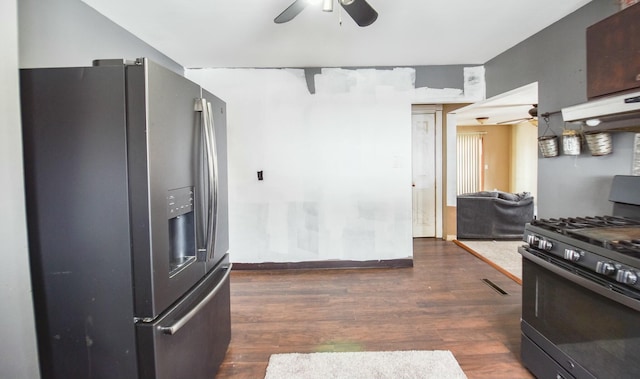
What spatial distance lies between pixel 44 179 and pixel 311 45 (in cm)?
250

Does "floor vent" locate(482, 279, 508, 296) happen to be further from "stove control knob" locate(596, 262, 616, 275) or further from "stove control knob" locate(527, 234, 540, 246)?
"stove control knob" locate(596, 262, 616, 275)

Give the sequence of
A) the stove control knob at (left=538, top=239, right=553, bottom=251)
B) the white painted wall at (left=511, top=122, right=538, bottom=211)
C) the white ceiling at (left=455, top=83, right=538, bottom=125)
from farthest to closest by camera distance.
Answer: the white painted wall at (left=511, top=122, right=538, bottom=211)
the white ceiling at (left=455, top=83, right=538, bottom=125)
the stove control knob at (left=538, top=239, right=553, bottom=251)

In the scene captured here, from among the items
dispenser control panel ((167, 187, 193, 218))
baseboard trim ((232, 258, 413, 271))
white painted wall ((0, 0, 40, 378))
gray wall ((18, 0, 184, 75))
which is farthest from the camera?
baseboard trim ((232, 258, 413, 271))

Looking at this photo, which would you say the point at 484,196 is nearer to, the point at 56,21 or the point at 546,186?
the point at 546,186

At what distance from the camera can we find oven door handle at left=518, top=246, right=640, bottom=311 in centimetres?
114

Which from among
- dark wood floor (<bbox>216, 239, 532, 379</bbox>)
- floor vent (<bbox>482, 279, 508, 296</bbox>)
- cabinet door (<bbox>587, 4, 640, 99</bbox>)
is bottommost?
dark wood floor (<bbox>216, 239, 532, 379</bbox>)

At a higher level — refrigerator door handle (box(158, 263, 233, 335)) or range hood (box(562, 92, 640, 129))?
range hood (box(562, 92, 640, 129))

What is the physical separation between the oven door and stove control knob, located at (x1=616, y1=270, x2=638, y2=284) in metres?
0.04

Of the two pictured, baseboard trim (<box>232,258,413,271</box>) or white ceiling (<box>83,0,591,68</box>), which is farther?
baseboard trim (<box>232,258,413,271</box>)

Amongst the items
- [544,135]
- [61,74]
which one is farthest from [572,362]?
[61,74]

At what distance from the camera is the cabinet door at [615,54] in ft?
4.86

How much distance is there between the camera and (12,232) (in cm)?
111

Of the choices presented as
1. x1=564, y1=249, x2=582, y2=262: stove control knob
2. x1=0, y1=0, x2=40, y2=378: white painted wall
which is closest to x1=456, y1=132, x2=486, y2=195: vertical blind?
x1=564, y1=249, x2=582, y2=262: stove control knob

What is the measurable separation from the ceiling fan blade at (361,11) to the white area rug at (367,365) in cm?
222
